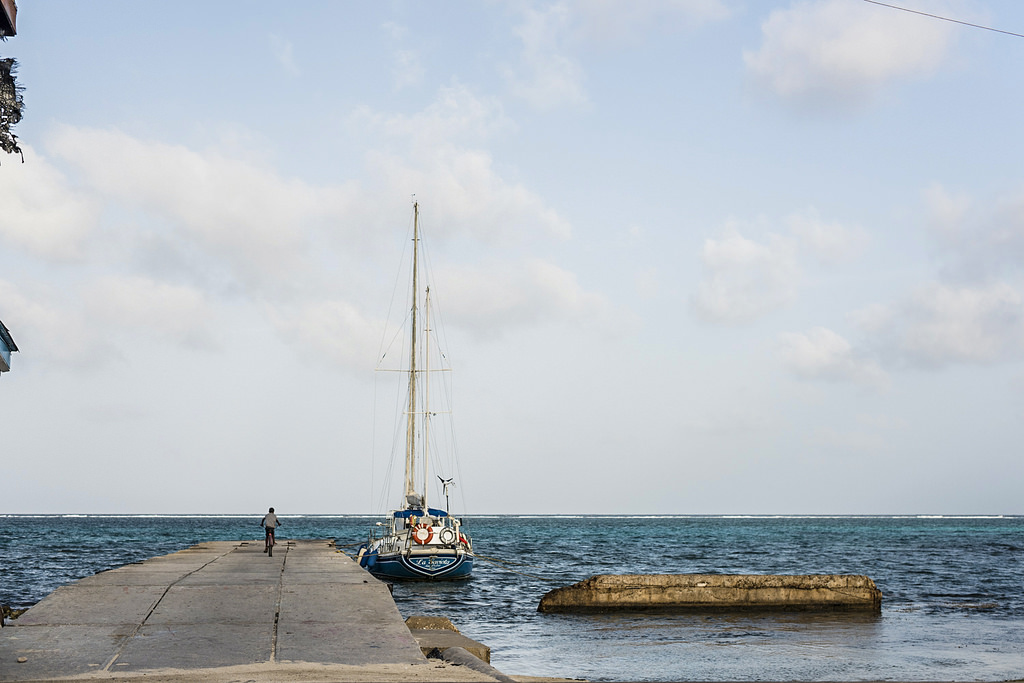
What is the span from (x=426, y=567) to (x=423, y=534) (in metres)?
1.53

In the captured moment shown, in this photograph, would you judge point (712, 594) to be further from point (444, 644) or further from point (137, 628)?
point (137, 628)

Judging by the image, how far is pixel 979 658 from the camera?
729 inches

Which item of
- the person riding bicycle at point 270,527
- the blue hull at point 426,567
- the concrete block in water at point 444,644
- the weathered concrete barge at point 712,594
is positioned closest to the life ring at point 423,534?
the blue hull at point 426,567

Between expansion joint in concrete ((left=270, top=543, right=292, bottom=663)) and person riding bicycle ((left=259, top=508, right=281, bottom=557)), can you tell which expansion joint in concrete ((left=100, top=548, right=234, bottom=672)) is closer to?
expansion joint in concrete ((left=270, top=543, right=292, bottom=663))

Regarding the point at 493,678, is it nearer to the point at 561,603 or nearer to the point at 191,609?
the point at 191,609

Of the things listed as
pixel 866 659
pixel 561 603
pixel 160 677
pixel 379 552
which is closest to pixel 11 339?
pixel 160 677

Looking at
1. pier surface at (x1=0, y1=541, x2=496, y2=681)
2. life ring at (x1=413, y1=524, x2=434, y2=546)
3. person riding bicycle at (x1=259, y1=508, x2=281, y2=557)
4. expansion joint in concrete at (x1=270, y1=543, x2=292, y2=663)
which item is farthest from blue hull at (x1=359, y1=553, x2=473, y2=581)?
pier surface at (x1=0, y1=541, x2=496, y2=681)

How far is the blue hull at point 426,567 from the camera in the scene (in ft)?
128

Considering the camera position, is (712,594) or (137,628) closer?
(137,628)

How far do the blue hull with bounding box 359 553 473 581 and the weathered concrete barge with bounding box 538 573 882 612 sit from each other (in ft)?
46.1

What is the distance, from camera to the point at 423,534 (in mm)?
39781

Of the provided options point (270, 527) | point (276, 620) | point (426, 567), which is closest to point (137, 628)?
point (276, 620)

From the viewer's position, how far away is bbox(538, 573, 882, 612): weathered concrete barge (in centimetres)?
2516

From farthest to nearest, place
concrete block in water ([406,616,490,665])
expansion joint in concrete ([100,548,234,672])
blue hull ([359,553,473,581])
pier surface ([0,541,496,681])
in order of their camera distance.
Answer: blue hull ([359,553,473,581])
concrete block in water ([406,616,490,665])
expansion joint in concrete ([100,548,234,672])
pier surface ([0,541,496,681])
